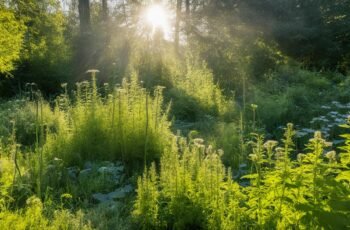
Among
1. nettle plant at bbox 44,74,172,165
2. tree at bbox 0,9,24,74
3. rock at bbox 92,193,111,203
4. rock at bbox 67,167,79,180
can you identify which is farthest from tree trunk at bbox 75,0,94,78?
rock at bbox 92,193,111,203

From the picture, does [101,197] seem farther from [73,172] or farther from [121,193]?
[73,172]

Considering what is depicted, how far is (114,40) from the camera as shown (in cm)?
1398

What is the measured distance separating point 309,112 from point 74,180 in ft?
17.2

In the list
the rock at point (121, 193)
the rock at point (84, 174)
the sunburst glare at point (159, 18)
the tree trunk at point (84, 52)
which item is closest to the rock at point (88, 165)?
the rock at point (84, 174)

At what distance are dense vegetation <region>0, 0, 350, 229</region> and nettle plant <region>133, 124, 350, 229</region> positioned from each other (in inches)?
0.5

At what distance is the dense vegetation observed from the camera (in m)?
2.68

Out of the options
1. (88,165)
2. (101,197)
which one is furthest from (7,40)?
(101,197)

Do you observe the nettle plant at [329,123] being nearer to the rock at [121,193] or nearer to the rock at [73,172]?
the rock at [121,193]

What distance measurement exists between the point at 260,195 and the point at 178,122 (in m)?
4.75

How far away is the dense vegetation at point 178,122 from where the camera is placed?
268 centimetres

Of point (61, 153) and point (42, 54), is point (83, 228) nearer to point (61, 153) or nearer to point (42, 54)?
point (61, 153)

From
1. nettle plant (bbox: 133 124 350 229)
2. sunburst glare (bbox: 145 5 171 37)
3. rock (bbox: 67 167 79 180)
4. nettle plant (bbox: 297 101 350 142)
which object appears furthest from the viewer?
sunburst glare (bbox: 145 5 171 37)

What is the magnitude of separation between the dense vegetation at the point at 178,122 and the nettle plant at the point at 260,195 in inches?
0.5

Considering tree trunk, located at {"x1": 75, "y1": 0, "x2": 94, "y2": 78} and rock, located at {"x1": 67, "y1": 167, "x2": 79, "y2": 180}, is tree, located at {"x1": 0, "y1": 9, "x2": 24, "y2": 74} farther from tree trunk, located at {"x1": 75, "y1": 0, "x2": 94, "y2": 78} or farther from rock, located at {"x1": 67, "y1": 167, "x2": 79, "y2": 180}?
tree trunk, located at {"x1": 75, "y1": 0, "x2": 94, "y2": 78}
